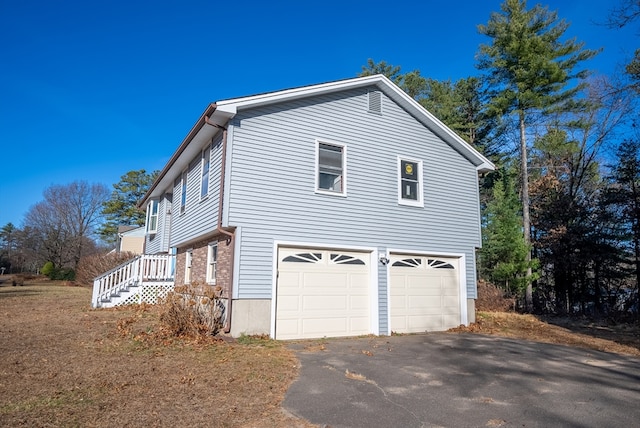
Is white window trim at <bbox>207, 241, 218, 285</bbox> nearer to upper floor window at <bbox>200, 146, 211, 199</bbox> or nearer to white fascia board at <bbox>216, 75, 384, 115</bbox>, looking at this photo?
upper floor window at <bbox>200, 146, 211, 199</bbox>

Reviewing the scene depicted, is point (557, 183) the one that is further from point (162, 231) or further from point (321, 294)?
point (162, 231)

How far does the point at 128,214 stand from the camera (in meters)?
48.1

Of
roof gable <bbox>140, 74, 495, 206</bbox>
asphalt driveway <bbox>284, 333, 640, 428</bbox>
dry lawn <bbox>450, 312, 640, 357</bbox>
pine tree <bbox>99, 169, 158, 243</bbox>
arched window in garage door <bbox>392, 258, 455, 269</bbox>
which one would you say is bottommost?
asphalt driveway <bbox>284, 333, 640, 428</bbox>

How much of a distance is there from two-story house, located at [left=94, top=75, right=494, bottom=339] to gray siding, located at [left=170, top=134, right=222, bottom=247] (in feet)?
0.21

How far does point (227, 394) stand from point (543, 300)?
723 inches

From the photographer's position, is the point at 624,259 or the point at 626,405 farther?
the point at 624,259

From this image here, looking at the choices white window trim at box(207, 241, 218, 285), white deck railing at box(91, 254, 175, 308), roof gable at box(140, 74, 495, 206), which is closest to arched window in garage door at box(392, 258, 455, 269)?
roof gable at box(140, 74, 495, 206)

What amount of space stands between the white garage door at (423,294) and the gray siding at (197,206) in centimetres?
512

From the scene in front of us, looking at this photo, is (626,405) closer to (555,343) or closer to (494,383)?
(494,383)

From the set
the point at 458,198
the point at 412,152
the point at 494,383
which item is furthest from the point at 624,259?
the point at 494,383

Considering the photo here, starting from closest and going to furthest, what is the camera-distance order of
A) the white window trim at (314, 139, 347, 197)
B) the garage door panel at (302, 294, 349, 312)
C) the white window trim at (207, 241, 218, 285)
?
the garage door panel at (302, 294, 349, 312) → the white window trim at (314, 139, 347, 197) → the white window trim at (207, 241, 218, 285)

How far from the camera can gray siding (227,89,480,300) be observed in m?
9.57

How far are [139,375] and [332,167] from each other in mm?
6943

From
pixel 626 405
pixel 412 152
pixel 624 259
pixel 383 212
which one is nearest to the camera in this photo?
pixel 626 405
